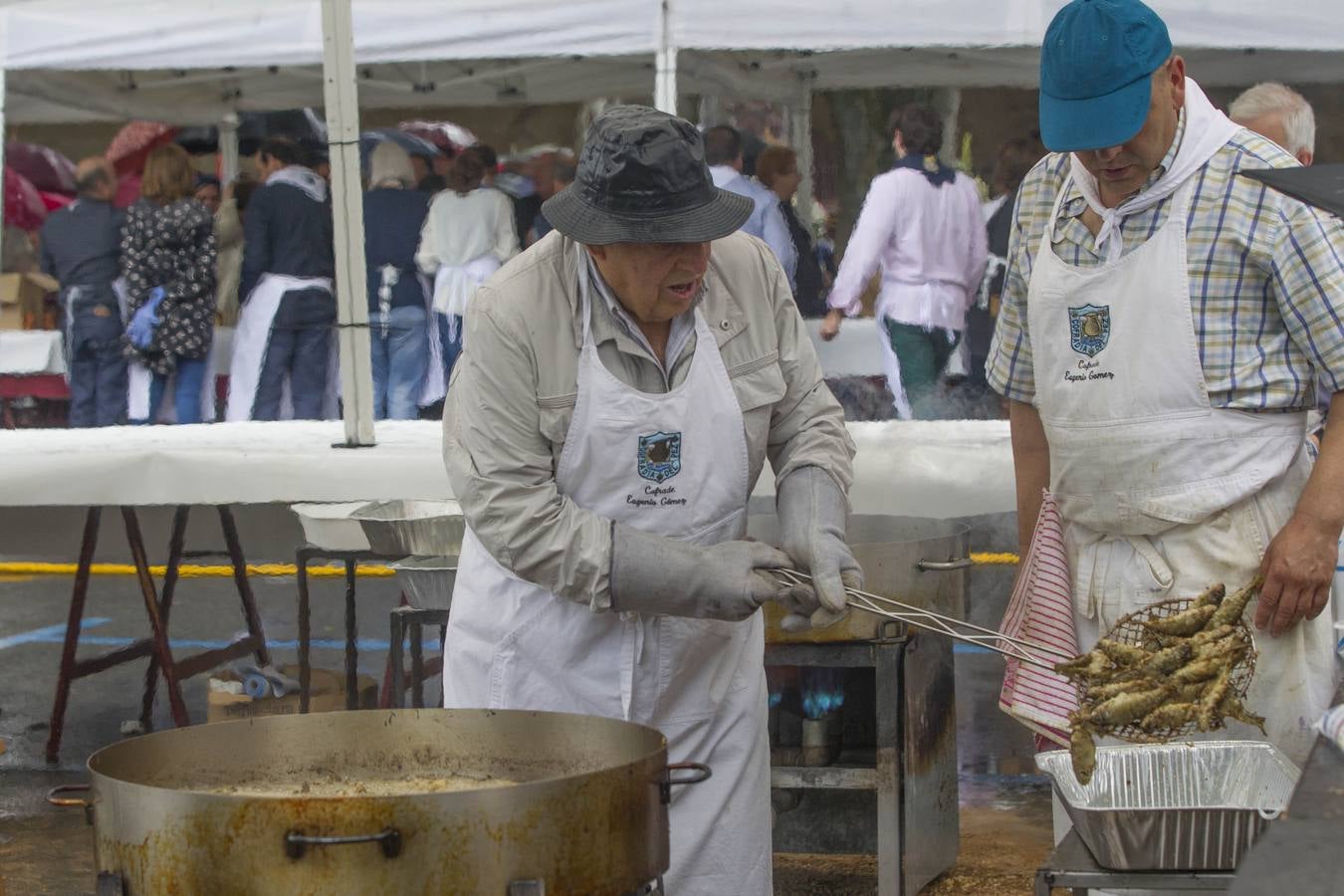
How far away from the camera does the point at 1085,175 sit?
301 cm

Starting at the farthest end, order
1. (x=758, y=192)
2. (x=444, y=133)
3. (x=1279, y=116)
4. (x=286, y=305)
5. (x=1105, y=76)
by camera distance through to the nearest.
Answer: (x=444, y=133) → (x=758, y=192) → (x=286, y=305) → (x=1279, y=116) → (x=1105, y=76)

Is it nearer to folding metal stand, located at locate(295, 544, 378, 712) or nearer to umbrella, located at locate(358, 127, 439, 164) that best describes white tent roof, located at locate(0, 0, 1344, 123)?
umbrella, located at locate(358, 127, 439, 164)

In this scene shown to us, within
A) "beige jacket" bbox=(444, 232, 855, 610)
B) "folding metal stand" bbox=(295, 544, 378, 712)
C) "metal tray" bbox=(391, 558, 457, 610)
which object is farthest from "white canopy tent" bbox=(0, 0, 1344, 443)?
"beige jacket" bbox=(444, 232, 855, 610)

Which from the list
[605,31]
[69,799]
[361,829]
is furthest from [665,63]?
[361,829]

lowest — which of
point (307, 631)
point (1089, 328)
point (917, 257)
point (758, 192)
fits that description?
point (307, 631)

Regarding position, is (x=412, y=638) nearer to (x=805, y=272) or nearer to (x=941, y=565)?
(x=941, y=565)

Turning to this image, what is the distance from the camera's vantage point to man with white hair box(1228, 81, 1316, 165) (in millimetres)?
5418

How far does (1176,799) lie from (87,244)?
26.2 feet

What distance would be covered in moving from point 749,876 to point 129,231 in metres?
6.82

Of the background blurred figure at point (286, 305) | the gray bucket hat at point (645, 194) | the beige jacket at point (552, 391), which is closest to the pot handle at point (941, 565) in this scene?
the beige jacket at point (552, 391)

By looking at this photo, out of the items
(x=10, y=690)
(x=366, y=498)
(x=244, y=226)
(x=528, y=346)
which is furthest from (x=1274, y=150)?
(x=244, y=226)

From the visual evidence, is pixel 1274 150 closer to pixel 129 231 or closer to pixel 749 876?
pixel 749 876

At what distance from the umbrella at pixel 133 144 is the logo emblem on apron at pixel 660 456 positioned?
8.51 meters

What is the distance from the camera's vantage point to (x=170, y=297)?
8844mm
